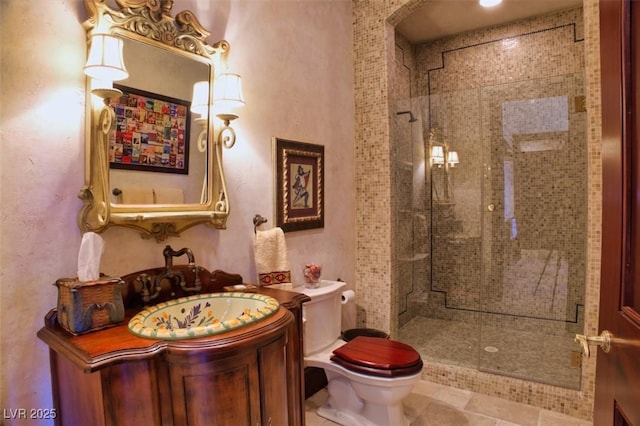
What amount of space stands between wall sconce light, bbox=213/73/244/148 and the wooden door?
1363 millimetres

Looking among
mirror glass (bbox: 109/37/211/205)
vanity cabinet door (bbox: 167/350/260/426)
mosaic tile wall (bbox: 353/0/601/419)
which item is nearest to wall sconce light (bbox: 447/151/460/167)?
mosaic tile wall (bbox: 353/0/601/419)

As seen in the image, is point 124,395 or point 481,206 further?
point 481,206

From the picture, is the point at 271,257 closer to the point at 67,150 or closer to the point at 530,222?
the point at 67,150

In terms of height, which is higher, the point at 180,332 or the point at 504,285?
the point at 180,332

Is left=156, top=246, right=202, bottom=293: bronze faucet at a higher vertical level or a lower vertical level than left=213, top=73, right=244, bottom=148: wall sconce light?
lower

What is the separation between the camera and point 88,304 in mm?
1180

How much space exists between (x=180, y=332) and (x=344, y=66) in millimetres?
2355

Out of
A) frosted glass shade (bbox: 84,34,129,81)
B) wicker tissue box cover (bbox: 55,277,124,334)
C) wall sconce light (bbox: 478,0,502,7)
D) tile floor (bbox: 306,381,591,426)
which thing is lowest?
tile floor (bbox: 306,381,591,426)

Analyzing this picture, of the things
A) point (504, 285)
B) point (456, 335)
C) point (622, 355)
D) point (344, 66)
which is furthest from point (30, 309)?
point (504, 285)

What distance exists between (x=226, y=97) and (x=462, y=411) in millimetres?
2246

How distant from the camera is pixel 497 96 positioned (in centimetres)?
313

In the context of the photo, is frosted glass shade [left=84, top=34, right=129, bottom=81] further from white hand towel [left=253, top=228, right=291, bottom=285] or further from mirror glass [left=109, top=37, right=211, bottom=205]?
white hand towel [left=253, top=228, right=291, bottom=285]

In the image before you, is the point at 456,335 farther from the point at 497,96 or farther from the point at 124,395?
the point at 124,395

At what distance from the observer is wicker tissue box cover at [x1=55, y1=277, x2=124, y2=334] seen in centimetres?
115
